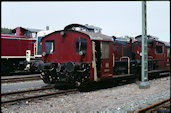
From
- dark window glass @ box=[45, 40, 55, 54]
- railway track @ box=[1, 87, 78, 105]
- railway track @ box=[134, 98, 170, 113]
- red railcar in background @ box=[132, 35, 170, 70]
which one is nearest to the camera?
railway track @ box=[134, 98, 170, 113]

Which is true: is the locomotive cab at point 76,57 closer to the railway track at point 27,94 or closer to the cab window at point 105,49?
the cab window at point 105,49

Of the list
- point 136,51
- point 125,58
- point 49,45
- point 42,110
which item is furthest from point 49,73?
point 136,51

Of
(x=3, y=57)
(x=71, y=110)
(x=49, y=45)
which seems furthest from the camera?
(x=3, y=57)

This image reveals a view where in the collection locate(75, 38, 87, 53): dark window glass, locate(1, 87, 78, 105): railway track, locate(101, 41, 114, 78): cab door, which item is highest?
locate(75, 38, 87, 53): dark window glass

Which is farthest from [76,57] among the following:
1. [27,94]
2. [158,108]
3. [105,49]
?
[158,108]

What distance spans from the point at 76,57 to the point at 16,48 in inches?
333

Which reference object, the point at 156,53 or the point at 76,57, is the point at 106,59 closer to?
the point at 76,57

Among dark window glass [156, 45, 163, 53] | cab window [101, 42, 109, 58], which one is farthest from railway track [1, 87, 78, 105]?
dark window glass [156, 45, 163, 53]

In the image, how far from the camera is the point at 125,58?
1197 centimetres

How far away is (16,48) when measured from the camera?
16.0 meters

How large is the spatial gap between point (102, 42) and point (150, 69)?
20.8 feet

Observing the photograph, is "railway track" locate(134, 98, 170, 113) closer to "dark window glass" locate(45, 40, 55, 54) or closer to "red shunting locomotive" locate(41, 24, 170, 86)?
"red shunting locomotive" locate(41, 24, 170, 86)

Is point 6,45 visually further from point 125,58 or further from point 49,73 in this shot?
point 125,58

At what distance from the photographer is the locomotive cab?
Result: 8750 millimetres
